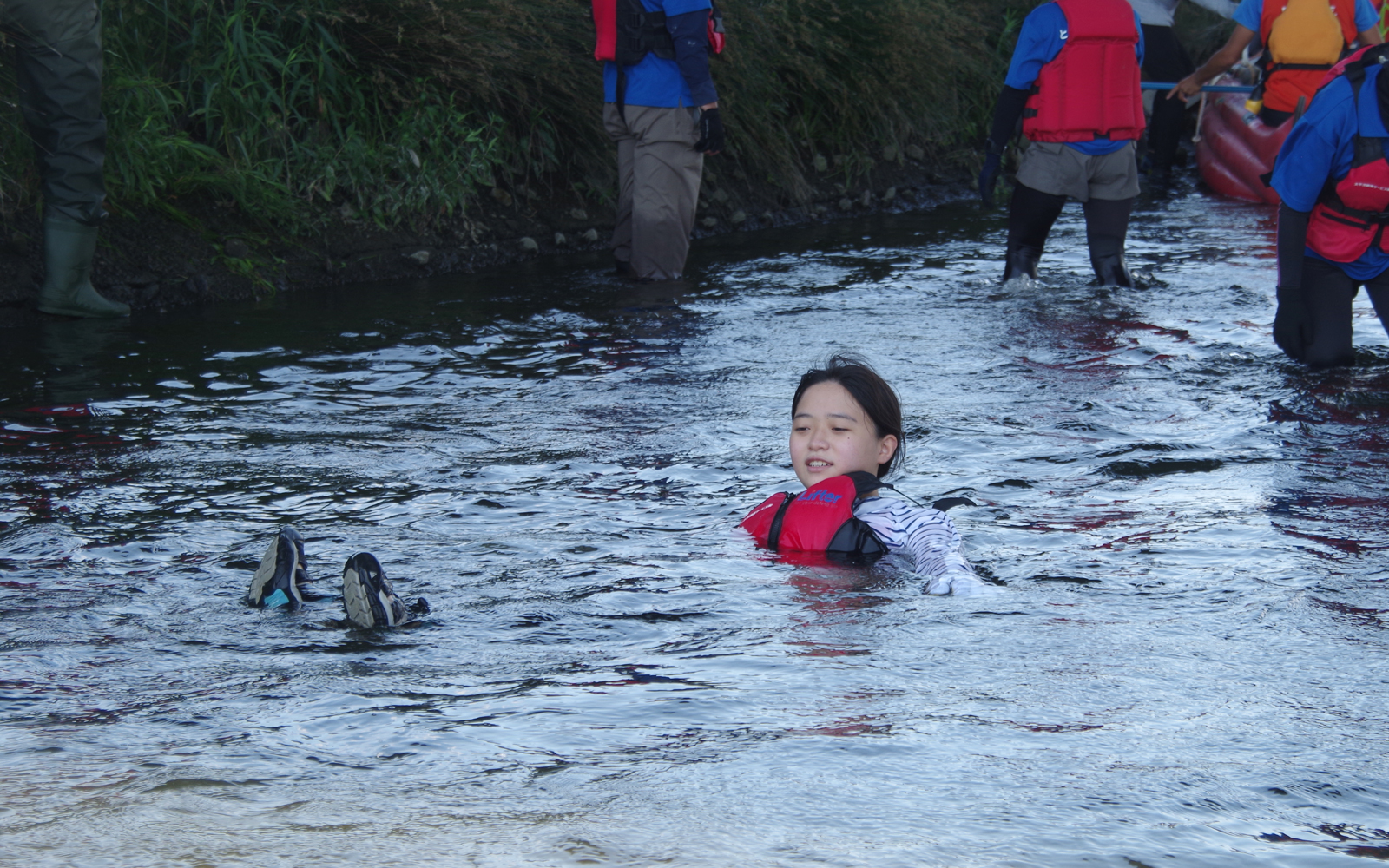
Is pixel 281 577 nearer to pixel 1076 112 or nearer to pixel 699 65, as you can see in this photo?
pixel 699 65

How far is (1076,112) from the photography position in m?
7.91

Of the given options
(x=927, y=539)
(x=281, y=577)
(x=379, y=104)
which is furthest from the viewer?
(x=379, y=104)

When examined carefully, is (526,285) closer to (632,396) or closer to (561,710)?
(632,396)

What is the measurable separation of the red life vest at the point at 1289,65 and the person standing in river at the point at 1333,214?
346cm

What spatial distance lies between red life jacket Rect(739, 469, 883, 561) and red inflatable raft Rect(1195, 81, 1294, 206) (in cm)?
936

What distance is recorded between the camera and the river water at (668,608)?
2354 mm

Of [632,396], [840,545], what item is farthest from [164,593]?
[632,396]

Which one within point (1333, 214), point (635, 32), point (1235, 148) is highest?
point (635, 32)

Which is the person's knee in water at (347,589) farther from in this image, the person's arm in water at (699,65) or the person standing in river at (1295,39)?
the person standing in river at (1295,39)

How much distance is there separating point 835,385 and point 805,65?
7.90 metres

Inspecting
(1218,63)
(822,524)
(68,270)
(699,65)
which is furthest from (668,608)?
(1218,63)

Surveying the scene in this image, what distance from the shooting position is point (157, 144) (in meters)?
8.38

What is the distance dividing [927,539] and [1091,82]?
4.61 meters

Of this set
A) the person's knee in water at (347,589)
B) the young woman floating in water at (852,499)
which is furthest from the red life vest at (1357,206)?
the person's knee in water at (347,589)
